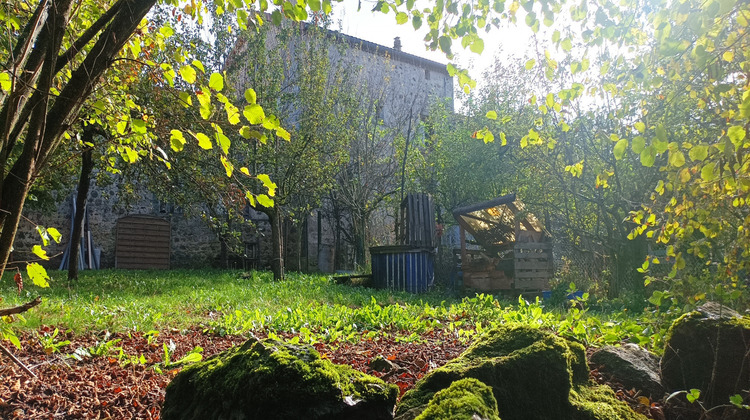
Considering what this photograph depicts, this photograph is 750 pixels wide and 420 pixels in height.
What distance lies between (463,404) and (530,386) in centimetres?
77

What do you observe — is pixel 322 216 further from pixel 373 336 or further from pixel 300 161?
pixel 373 336

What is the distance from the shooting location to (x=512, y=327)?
298cm

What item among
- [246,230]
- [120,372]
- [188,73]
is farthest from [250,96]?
[246,230]

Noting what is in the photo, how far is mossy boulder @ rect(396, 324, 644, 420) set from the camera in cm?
238

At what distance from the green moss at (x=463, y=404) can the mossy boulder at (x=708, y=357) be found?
1.65 metres

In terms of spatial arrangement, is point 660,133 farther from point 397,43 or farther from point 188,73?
point 397,43

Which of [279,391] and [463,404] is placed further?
[279,391]

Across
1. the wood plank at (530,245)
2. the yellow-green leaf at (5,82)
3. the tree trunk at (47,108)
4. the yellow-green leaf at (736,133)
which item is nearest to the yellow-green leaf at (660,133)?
the yellow-green leaf at (736,133)

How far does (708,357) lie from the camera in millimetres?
3039

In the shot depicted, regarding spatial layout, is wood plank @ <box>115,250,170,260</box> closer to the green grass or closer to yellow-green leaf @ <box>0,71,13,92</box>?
the green grass

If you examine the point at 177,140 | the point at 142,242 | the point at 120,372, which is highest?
the point at 142,242

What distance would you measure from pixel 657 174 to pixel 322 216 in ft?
44.1

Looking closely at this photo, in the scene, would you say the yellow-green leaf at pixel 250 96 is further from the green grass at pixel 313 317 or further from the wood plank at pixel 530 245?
the wood plank at pixel 530 245

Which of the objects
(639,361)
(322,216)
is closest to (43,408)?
(639,361)
